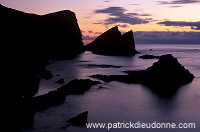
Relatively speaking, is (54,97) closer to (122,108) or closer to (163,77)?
(122,108)

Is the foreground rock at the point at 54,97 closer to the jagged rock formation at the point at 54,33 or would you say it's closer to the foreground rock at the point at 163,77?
the foreground rock at the point at 163,77

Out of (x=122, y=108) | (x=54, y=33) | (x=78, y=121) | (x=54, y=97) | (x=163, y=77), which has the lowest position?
(x=54, y=33)

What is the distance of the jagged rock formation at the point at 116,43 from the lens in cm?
10100

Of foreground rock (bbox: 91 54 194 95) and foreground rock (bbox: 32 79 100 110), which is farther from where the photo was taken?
foreground rock (bbox: 91 54 194 95)

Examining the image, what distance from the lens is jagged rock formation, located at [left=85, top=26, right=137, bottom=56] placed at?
331 feet

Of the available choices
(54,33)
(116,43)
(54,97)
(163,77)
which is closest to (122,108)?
(54,97)

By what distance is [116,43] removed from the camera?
10250 cm

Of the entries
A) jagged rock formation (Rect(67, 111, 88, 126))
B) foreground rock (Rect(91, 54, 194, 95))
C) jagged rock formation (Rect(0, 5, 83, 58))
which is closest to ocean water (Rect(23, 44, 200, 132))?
jagged rock formation (Rect(67, 111, 88, 126))

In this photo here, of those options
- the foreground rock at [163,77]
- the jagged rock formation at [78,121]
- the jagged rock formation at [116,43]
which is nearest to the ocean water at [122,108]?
the jagged rock formation at [78,121]

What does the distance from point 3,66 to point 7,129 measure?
294 centimetres

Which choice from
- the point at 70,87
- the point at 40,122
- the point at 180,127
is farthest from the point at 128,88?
the point at 40,122

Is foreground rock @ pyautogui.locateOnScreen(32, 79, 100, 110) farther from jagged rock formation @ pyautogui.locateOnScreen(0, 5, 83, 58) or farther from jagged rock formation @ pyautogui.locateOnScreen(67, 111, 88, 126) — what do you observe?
jagged rock formation @ pyautogui.locateOnScreen(0, 5, 83, 58)

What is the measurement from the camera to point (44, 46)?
280 ft

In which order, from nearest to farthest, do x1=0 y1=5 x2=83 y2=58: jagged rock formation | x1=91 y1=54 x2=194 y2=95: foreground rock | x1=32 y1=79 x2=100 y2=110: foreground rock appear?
x1=32 y1=79 x2=100 y2=110: foreground rock → x1=91 y1=54 x2=194 y2=95: foreground rock → x1=0 y1=5 x2=83 y2=58: jagged rock formation
